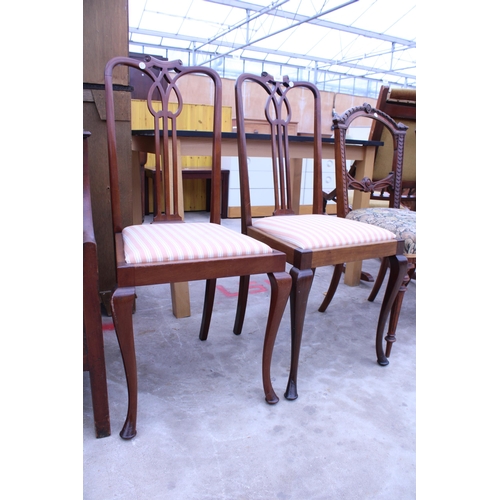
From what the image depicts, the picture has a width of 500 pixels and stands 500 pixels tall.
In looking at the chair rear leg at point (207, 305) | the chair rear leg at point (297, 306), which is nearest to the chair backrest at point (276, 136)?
the chair rear leg at point (207, 305)

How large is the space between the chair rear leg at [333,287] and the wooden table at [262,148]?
54cm

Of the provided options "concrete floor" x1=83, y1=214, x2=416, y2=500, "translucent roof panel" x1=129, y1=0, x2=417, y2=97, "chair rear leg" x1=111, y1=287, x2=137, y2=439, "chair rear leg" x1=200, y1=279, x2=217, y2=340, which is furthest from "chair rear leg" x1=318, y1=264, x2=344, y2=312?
"translucent roof panel" x1=129, y1=0, x2=417, y2=97

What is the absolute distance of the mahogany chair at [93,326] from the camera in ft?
3.23

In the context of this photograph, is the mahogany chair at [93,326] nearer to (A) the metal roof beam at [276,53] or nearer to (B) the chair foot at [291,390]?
(B) the chair foot at [291,390]

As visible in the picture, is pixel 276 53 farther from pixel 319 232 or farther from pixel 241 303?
pixel 319 232

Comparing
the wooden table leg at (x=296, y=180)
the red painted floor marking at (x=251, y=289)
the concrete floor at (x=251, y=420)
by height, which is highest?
the wooden table leg at (x=296, y=180)

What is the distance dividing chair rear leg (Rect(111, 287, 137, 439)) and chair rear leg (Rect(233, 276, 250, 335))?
25.0 inches

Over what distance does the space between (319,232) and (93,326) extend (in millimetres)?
762

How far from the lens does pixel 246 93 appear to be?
32.0 feet

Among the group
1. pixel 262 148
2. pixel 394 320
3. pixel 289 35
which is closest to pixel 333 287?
pixel 394 320

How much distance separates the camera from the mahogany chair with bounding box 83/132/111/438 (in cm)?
99

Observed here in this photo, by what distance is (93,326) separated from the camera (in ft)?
3.43
